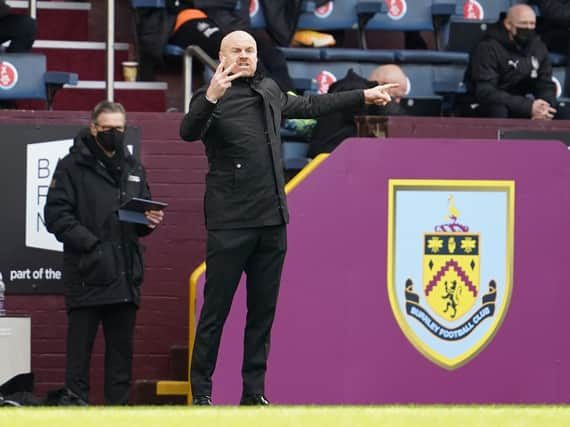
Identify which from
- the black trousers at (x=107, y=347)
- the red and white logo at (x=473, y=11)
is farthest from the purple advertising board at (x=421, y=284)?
the red and white logo at (x=473, y=11)

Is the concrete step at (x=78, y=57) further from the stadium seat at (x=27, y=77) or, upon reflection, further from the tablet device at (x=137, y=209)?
the tablet device at (x=137, y=209)

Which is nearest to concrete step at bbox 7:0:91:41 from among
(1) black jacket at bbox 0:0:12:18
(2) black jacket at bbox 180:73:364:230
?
(1) black jacket at bbox 0:0:12:18

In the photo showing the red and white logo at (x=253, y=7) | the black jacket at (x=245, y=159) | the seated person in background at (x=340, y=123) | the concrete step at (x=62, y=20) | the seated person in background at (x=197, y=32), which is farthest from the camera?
the concrete step at (x=62, y=20)

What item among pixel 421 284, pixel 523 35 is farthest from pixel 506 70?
pixel 421 284

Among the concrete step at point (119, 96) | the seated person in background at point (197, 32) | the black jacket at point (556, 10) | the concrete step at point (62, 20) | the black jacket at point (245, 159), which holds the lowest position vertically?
the black jacket at point (245, 159)

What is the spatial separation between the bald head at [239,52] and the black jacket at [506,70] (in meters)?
4.23

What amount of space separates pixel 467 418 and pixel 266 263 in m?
2.34

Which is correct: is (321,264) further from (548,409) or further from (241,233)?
(548,409)

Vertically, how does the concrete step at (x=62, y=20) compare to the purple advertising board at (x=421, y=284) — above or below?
above

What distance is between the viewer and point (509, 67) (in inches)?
497

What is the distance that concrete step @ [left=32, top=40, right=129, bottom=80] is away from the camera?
12.8 meters

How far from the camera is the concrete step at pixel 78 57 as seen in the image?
12.8m

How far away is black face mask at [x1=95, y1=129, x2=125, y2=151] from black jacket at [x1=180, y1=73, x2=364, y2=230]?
1.42 meters

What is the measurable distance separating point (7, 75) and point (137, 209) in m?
2.32
